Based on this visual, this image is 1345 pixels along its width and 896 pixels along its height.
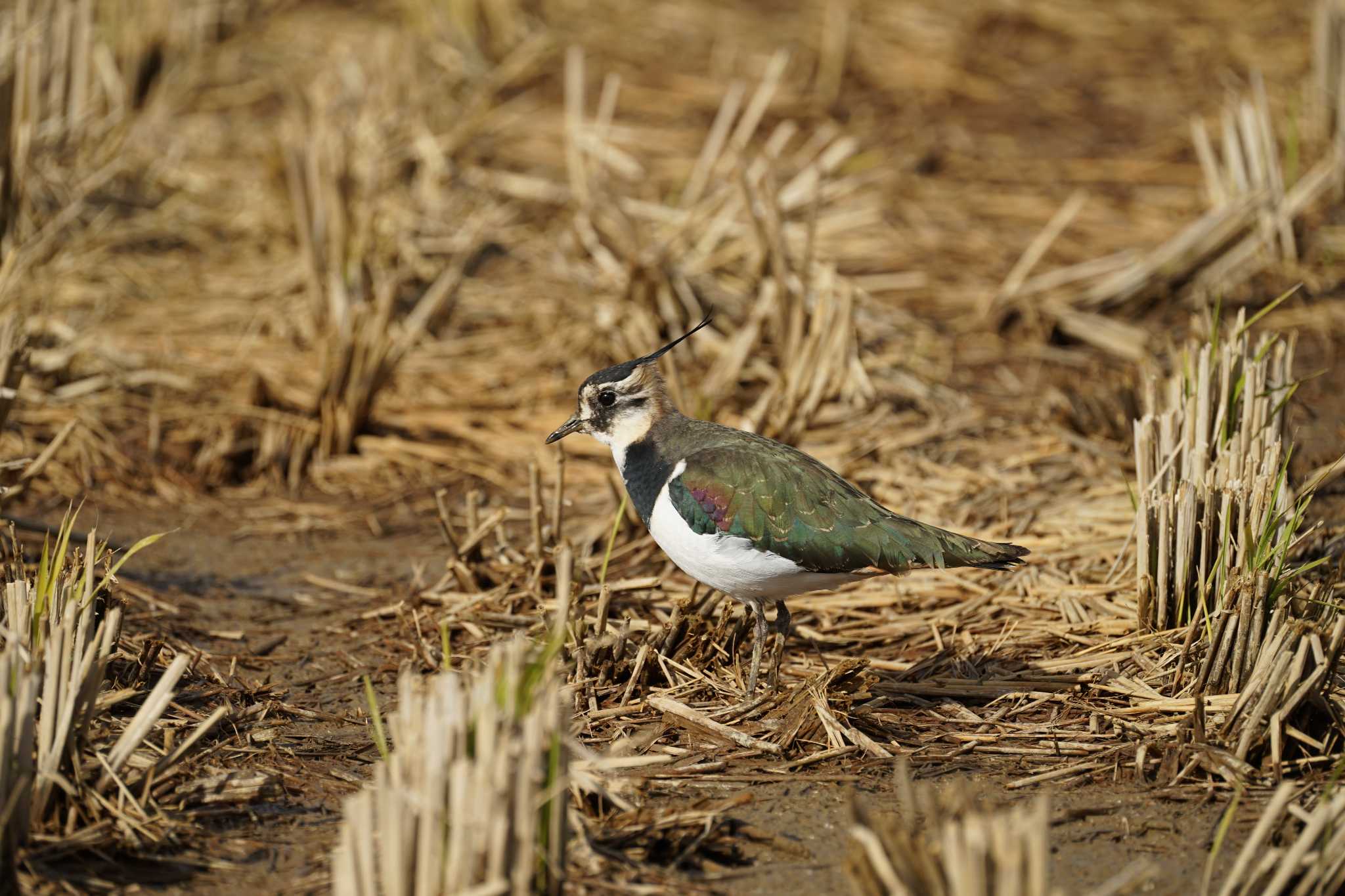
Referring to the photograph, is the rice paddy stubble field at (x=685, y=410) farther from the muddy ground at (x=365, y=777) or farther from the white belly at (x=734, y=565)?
the white belly at (x=734, y=565)

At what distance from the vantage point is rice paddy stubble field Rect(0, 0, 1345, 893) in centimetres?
389

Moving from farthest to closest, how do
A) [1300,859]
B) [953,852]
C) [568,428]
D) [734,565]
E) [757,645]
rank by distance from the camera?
[568,428] < [757,645] < [734,565] < [1300,859] < [953,852]

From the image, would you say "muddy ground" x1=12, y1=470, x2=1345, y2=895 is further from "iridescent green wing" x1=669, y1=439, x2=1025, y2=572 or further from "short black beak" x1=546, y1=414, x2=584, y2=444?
"short black beak" x1=546, y1=414, x2=584, y2=444

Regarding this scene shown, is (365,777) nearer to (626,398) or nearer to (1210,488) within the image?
(626,398)

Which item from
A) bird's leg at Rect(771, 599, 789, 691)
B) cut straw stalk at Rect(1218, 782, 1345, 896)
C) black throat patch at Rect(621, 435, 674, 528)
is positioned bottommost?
bird's leg at Rect(771, 599, 789, 691)

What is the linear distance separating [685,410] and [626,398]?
1.01 metres

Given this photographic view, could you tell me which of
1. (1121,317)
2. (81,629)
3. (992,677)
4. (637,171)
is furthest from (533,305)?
(81,629)

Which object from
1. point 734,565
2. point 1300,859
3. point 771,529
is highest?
point 771,529

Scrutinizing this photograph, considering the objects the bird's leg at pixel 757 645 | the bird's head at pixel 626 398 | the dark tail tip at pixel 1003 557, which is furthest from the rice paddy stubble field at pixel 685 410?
the dark tail tip at pixel 1003 557

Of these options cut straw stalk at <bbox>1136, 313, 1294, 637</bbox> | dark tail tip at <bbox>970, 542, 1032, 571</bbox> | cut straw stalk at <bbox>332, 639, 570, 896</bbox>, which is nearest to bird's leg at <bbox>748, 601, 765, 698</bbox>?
dark tail tip at <bbox>970, 542, 1032, 571</bbox>

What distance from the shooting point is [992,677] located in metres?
4.92

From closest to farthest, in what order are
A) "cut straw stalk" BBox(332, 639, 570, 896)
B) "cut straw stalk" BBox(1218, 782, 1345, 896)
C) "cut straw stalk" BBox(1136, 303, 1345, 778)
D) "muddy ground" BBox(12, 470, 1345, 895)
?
"cut straw stalk" BBox(332, 639, 570, 896) → "cut straw stalk" BBox(1218, 782, 1345, 896) → "muddy ground" BBox(12, 470, 1345, 895) → "cut straw stalk" BBox(1136, 303, 1345, 778)

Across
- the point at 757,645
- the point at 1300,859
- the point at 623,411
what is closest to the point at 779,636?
the point at 757,645

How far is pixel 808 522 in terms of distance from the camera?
15.6 feet
